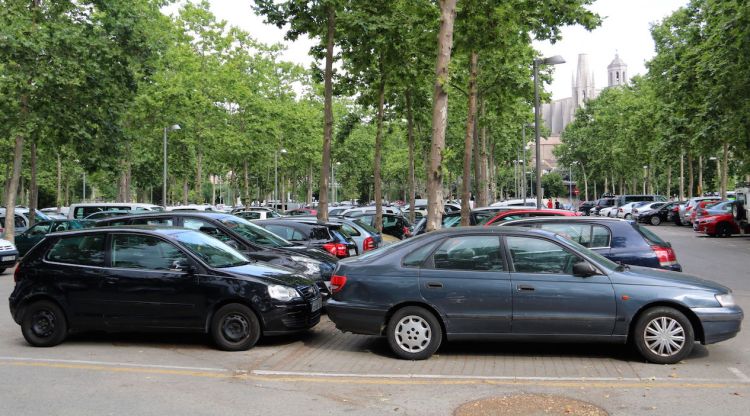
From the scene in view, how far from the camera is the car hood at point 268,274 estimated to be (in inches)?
321

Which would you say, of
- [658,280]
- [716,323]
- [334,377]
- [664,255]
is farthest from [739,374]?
[334,377]

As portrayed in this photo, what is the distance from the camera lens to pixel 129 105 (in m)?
26.5

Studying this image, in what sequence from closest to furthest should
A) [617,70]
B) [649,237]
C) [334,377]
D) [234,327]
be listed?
[334,377] → [234,327] → [649,237] → [617,70]

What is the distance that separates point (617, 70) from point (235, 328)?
159m

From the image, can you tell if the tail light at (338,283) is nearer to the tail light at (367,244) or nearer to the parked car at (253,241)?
the parked car at (253,241)

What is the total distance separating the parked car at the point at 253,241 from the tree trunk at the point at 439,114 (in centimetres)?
377

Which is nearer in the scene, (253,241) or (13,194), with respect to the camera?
(253,241)

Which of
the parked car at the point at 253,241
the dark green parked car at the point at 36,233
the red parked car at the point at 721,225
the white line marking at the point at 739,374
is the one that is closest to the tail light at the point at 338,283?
the parked car at the point at 253,241

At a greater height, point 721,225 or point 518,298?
point 721,225

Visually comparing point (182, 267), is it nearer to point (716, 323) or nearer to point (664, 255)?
point (716, 323)

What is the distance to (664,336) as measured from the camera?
719 cm

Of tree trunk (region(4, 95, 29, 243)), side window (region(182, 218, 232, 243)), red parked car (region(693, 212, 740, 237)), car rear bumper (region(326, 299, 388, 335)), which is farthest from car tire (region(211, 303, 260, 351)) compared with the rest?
red parked car (region(693, 212, 740, 237))

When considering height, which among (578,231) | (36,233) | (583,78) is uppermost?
(583,78)

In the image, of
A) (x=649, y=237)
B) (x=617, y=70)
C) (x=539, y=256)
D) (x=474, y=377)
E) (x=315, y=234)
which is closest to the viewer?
(x=474, y=377)
